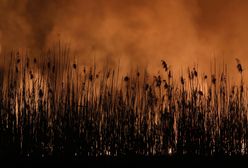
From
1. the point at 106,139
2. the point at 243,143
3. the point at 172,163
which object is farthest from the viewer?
the point at 243,143

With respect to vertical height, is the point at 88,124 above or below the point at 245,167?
above

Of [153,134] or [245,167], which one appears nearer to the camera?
[245,167]

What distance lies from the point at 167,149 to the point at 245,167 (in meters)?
0.69

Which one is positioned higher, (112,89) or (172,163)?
(112,89)

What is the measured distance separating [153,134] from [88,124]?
0.59 m

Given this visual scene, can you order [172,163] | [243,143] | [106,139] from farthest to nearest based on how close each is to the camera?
1. [243,143]
2. [106,139]
3. [172,163]

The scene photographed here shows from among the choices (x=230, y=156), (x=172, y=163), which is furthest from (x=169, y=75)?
(x=230, y=156)

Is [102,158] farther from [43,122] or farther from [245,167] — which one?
[245,167]

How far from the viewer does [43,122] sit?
3.34 m

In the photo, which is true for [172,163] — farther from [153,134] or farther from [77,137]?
[77,137]

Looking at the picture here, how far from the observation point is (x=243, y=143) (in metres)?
3.77

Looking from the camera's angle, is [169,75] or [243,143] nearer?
[169,75]

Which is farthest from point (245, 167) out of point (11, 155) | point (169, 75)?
point (11, 155)

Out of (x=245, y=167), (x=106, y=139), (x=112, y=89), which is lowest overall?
(x=245, y=167)
